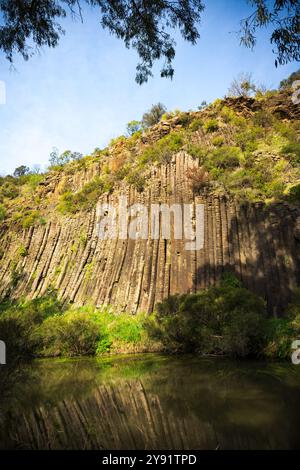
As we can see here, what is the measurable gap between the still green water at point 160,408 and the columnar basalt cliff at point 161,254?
16.3 ft

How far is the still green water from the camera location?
4.61m

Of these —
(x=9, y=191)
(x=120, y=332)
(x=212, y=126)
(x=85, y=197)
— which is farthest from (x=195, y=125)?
(x=9, y=191)

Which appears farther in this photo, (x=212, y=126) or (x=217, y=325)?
(x=212, y=126)

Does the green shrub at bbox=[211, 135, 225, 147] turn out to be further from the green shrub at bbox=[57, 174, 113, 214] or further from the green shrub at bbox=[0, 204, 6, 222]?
the green shrub at bbox=[0, 204, 6, 222]

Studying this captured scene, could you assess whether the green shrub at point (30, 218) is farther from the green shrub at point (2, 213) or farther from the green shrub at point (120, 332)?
the green shrub at point (120, 332)

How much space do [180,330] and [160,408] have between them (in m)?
5.51

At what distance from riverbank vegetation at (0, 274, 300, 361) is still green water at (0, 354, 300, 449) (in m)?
0.91

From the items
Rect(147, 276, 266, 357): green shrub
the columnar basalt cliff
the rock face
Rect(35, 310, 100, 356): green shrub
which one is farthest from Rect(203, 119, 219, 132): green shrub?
Rect(35, 310, 100, 356): green shrub

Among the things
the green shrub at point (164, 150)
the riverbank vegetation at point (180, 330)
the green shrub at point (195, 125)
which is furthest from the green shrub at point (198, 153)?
the riverbank vegetation at point (180, 330)

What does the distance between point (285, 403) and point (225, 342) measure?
4318 mm

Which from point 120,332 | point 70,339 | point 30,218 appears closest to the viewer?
point 70,339

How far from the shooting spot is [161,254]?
16.3m

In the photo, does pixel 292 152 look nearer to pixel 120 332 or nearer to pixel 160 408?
pixel 120 332

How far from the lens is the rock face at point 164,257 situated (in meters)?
13.5
